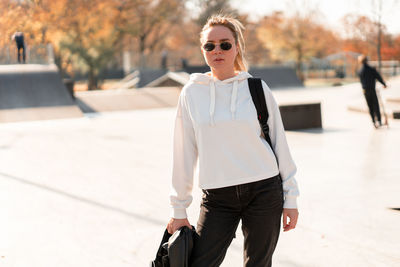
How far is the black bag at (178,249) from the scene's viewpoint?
7.52 feet

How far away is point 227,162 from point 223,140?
109 millimetres

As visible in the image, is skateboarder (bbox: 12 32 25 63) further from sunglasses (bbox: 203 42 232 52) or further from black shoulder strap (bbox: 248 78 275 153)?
black shoulder strap (bbox: 248 78 275 153)

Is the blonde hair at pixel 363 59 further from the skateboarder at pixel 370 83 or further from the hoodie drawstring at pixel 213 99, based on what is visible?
the hoodie drawstring at pixel 213 99

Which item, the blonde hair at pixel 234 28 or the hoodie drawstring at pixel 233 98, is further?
the blonde hair at pixel 234 28

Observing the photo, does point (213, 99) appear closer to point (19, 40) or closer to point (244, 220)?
point (244, 220)

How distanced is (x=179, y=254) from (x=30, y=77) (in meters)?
19.1

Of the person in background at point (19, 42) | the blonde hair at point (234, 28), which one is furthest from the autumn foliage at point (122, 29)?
the blonde hair at point (234, 28)

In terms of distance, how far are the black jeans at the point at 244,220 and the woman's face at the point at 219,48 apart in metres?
0.62

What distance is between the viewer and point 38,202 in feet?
19.5

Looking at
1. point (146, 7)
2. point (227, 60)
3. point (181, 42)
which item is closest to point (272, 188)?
point (227, 60)

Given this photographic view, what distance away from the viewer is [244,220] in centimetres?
241

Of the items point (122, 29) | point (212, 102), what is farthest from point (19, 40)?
point (212, 102)

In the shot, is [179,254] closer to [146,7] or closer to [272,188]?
[272,188]

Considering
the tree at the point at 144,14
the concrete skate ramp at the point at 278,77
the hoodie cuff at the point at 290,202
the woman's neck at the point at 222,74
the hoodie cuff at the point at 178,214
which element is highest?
the tree at the point at 144,14
